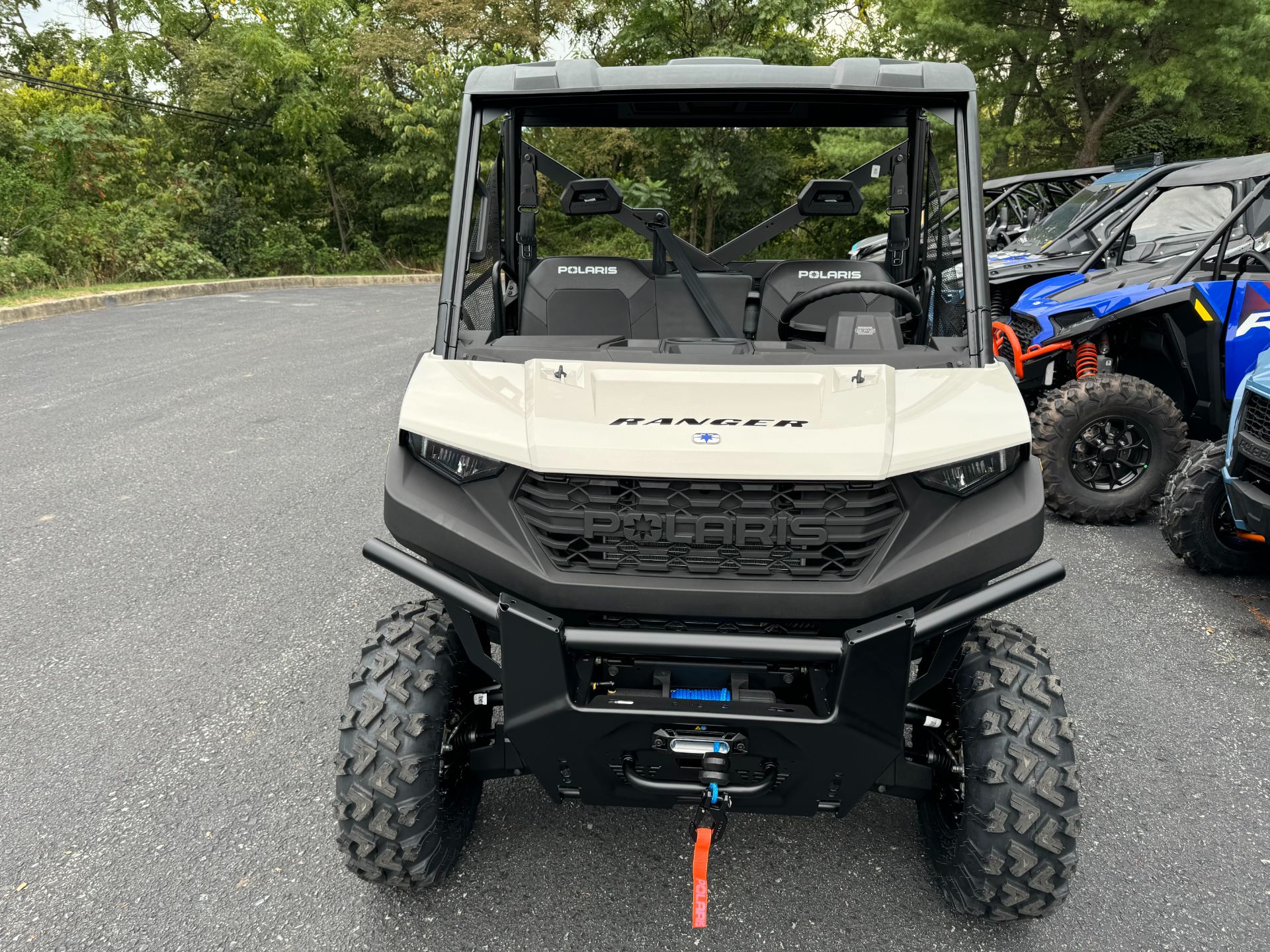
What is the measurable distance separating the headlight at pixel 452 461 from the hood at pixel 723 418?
48 mm

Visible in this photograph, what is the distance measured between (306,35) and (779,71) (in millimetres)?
26490

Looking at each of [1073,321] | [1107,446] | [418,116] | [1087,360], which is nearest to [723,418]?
[1107,446]

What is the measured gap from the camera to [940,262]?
2.80 meters

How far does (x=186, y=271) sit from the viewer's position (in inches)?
720

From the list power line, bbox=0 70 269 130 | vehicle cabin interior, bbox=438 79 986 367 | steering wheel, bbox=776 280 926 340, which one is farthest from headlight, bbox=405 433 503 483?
power line, bbox=0 70 269 130

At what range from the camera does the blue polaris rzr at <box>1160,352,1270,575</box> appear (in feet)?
11.7

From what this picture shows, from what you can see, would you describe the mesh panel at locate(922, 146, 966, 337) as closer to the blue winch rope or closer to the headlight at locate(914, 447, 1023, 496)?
the headlight at locate(914, 447, 1023, 496)

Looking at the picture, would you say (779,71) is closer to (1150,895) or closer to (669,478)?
(669,478)

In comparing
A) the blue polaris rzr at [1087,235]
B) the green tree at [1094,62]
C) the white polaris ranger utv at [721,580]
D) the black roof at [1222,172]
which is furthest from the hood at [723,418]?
the green tree at [1094,62]

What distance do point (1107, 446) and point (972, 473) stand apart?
340cm

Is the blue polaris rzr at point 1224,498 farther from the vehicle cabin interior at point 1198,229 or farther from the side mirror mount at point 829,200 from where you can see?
the side mirror mount at point 829,200

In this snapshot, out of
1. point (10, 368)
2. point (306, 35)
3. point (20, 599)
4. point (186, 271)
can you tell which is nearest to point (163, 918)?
point (20, 599)

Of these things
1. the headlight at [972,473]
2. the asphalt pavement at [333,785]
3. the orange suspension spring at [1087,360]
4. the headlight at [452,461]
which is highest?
the headlight at [452,461]

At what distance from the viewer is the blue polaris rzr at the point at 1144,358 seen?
469 centimetres
